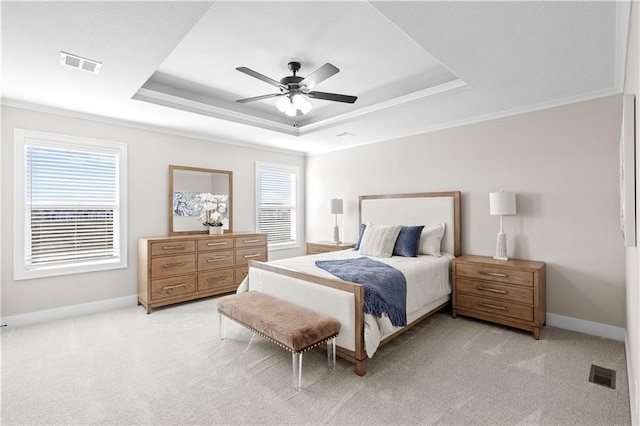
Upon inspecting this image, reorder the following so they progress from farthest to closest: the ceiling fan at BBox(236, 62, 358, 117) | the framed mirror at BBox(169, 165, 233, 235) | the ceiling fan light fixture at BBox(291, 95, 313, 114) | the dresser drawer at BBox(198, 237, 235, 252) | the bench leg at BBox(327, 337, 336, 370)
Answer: the framed mirror at BBox(169, 165, 233, 235) → the dresser drawer at BBox(198, 237, 235, 252) → the ceiling fan light fixture at BBox(291, 95, 313, 114) → the ceiling fan at BBox(236, 62, 358, 117) → the bench leg at BBox(327, 337, 336, 370)

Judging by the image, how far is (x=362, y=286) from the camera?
238 cm

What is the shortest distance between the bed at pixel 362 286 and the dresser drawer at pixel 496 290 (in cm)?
20

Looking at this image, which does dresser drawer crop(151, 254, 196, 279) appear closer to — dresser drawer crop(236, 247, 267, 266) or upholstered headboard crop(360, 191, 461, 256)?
dresser drawer crop(236, 247, 267, 266)

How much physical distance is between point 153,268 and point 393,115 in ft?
11.5

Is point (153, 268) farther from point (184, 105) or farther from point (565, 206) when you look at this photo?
point (565, 206)

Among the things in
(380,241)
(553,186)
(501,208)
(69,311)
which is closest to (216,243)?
(69,311)

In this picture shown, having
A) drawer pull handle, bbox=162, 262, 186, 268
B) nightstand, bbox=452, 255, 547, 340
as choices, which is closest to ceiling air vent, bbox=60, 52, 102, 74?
drawer pull handle, bbox=162, 262, 186, 268

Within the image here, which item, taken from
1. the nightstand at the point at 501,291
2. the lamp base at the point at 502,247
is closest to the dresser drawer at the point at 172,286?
the nightstand at the point at 501,291

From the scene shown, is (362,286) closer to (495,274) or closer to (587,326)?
(495,274)

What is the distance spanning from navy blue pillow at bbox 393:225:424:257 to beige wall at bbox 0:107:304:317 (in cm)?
265

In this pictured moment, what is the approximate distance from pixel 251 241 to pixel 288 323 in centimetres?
268

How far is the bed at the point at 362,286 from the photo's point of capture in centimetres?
241

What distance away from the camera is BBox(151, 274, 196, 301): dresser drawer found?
3875mm

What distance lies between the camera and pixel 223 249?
14.8 feet
